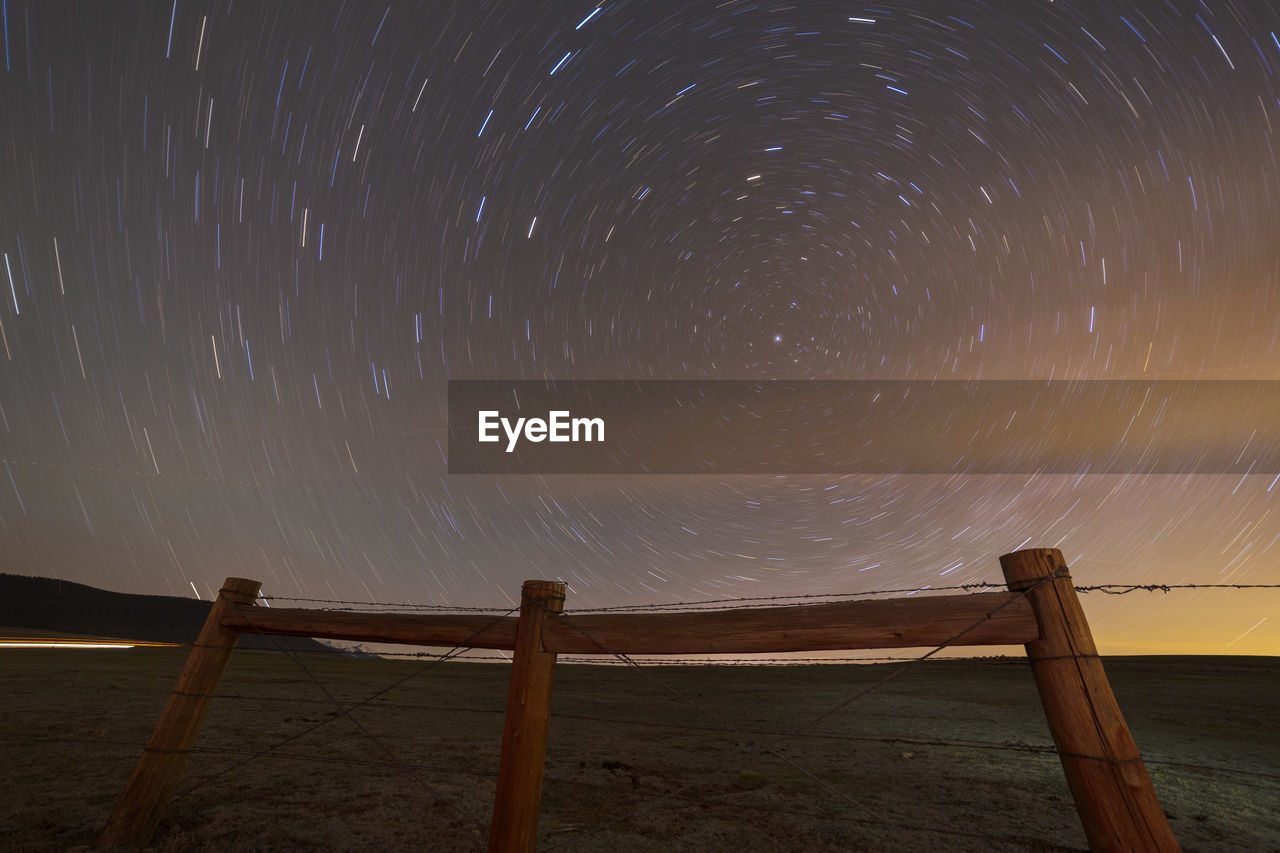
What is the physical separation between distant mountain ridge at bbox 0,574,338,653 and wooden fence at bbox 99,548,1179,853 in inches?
4472

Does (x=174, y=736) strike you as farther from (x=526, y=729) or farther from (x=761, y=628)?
(x=761, y=628)

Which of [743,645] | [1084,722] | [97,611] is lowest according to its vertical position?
[1084,722]

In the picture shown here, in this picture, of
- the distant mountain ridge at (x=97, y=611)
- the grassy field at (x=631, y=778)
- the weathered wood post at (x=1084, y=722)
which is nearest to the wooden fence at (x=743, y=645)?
the weathered wood post at (x=1084, y=722)

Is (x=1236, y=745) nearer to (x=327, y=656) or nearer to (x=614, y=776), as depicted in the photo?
(x=614, y=776)

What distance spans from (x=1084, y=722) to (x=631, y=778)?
4540mm

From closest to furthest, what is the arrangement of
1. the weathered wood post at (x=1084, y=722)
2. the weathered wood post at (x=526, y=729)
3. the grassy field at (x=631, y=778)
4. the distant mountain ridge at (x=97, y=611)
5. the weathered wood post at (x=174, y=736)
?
the weathered wood post at (x=1084, y=722), the weathered wood post at (x=526, y=729), the weathered wood post at (x=174, y=736), the grassy field at (x=631, y=778), the distant mountain ridge at (x=97, y=611)

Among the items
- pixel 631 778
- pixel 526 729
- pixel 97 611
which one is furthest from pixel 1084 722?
pixel 97 611

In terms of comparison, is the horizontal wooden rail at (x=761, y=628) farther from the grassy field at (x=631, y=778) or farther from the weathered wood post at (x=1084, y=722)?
the grassy field at (x=631, y=778)

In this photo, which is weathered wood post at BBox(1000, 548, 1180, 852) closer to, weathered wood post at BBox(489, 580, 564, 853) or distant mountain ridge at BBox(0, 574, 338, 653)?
weathered wood post at BBox(489, 580, 564, 853)

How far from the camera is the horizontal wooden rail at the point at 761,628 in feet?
9.64

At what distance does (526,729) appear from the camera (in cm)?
343

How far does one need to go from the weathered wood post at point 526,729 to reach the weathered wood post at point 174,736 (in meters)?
2.01

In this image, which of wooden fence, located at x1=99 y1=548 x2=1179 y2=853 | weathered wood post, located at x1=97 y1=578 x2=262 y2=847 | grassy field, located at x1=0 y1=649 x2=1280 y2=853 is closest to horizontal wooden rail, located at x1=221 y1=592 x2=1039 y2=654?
wooden fence, located at x1=99 y1=548 x2=1179 y2=853

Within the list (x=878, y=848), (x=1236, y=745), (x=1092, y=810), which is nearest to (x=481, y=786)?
(x=878, y=848)
